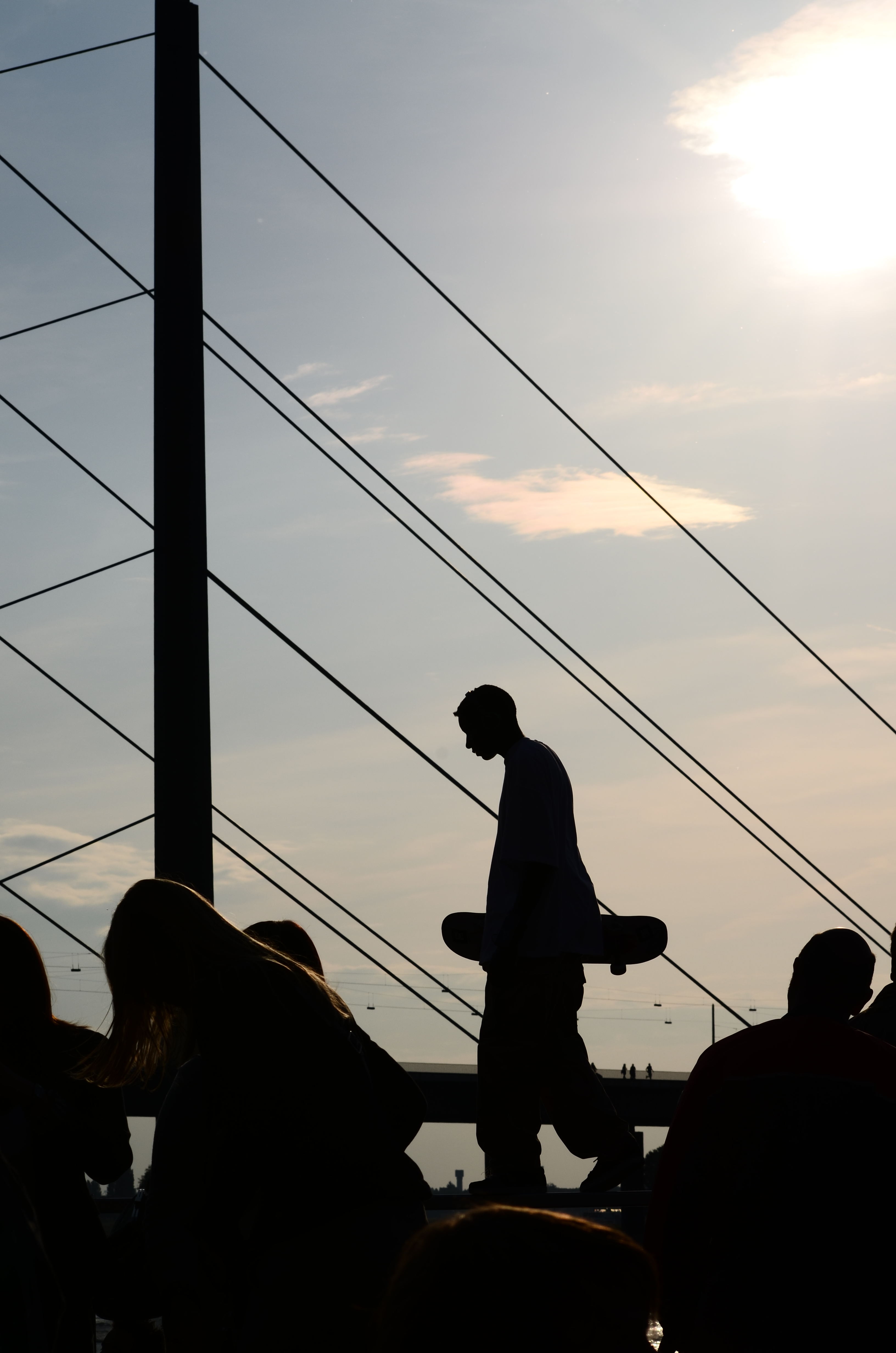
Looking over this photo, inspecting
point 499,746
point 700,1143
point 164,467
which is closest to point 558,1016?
point 499,746

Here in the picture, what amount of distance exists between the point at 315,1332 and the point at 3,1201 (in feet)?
3.05

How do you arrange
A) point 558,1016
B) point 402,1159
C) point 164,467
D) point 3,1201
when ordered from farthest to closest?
point 164,467
point 558,1016
point 402,1159
point 3,1201

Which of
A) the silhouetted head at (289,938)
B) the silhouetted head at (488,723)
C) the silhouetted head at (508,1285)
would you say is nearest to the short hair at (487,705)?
the silhouetted head at (488,723)

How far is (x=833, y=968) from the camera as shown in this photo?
3217 millimetres

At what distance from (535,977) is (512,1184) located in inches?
29.4

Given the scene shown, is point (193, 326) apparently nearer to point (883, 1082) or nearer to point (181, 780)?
point (181, 780)

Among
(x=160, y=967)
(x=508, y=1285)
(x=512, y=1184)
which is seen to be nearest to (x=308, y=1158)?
(x=160, y=967)

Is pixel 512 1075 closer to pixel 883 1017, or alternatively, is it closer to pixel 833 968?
pixel 883 1017

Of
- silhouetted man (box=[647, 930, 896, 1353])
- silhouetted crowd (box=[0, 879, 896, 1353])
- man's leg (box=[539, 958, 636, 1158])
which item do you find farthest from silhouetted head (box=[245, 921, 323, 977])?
man's leg (box=[539, 958, 636, 1158])

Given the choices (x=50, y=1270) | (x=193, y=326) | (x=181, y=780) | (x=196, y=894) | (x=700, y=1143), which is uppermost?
(x=193, y=326)

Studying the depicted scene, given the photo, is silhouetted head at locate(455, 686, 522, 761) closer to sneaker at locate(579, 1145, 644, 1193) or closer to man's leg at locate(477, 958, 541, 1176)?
man's leg at locate(477, 958, 541, 1176)

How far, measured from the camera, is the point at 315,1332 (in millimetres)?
2781

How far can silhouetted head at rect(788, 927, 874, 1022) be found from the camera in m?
3.19

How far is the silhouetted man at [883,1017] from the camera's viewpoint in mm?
4766
